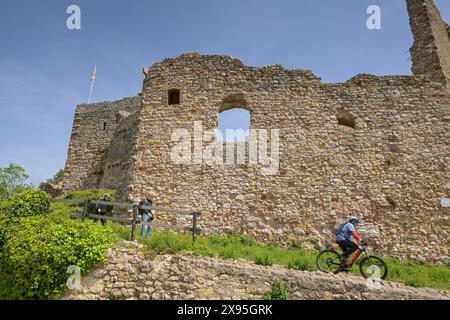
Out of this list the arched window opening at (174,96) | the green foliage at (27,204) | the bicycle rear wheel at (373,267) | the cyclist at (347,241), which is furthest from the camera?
the arched window opening at (174,96)

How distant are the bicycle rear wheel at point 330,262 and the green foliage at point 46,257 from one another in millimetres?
5131

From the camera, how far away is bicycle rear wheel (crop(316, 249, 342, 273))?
7398mm

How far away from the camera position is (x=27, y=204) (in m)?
9.07

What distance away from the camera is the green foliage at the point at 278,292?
6.53 metres

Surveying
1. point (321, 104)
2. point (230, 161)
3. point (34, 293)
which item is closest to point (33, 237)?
point (34, 293)

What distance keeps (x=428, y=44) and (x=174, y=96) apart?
10599 mm

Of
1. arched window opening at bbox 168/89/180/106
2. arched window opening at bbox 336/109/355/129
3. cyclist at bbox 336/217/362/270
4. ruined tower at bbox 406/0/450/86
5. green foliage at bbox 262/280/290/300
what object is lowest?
green foliage at bbox 262/280/290/300

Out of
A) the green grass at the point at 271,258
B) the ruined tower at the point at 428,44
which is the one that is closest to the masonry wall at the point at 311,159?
the ruined tower at the point at 428,44

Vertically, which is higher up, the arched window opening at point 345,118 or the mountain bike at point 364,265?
the arched window opening at point 345,118

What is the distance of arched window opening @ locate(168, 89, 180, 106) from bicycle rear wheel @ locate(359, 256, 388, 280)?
8744 millimetres

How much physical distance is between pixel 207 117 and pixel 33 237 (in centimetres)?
683

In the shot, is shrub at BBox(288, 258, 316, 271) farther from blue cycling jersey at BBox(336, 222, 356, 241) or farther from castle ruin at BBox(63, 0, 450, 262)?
castle ruin at BBox(63, 0, 450, 262)

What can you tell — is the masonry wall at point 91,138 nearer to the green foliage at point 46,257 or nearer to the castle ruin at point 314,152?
the castle ruin at point 314,152

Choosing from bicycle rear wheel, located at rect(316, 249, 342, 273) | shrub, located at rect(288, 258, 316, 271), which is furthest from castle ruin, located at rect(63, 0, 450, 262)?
shrub, located at rect(288, 258, 316, 271)
